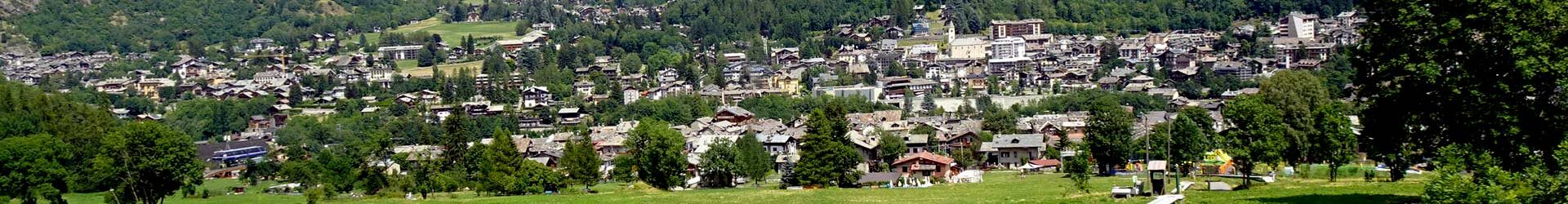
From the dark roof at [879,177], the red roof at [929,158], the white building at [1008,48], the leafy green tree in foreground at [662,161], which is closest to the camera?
the leafy green tree in foreground at [662,161]

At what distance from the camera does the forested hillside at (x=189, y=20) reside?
12962 centimetres

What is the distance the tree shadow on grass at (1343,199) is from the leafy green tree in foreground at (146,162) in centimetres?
2393

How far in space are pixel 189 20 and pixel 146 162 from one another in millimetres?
108843

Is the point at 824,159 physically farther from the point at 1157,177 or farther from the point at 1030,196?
the point at 1157,177

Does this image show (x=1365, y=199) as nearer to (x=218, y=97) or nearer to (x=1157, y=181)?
(x=1157, y=181)

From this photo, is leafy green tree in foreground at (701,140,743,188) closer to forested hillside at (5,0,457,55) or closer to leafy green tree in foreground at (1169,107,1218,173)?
leafy green tree in foreground at (1169,107,1218,173)

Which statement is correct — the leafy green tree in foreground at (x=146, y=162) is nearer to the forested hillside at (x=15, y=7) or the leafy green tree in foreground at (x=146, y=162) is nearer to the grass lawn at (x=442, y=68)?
the grass lawn at (x=442, y=68)

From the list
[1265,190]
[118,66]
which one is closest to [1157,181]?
[1265,190]

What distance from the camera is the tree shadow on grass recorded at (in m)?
19.4

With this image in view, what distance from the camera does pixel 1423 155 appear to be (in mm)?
19266

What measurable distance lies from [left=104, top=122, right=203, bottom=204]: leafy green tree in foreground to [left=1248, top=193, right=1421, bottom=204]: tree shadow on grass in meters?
23.9

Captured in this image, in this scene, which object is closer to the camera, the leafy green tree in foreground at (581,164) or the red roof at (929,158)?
the leafy green tree in foreground at (581,164)

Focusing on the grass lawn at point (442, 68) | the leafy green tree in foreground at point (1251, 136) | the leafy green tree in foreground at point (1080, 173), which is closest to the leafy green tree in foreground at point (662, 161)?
the leafy green tree in foreground at point (1080, 173)

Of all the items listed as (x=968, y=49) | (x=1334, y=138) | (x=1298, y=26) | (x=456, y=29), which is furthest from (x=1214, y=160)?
(x=456, y=29)
